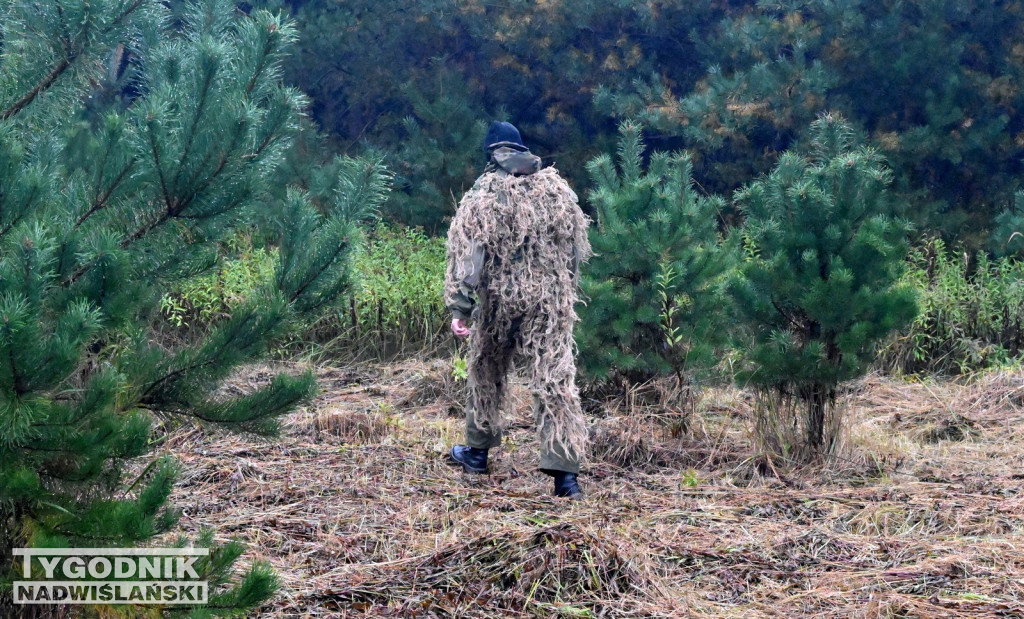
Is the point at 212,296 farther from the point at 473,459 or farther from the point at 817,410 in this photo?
the point at 817,410

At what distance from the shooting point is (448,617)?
353cm

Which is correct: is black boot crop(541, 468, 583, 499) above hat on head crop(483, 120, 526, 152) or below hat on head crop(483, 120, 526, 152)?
below

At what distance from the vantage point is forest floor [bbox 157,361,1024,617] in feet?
12.1

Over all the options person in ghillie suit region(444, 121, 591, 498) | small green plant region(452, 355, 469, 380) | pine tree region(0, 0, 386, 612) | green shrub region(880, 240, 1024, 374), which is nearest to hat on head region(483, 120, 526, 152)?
person in ghillie suit region(444, 121, 591, 498)

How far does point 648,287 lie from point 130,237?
3.77 meters

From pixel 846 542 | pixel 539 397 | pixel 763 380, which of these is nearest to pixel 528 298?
pixel 539 397

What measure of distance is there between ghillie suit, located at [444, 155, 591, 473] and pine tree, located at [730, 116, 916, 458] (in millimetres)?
935

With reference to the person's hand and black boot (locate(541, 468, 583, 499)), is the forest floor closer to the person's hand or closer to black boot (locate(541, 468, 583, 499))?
black boot (locate(541, 468, 583, 499))

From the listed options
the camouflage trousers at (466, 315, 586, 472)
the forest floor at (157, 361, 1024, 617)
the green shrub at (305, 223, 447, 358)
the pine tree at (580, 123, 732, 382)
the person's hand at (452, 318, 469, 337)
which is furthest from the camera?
the green shrub at (305, 223, 447, 358)

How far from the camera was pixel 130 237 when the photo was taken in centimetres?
286

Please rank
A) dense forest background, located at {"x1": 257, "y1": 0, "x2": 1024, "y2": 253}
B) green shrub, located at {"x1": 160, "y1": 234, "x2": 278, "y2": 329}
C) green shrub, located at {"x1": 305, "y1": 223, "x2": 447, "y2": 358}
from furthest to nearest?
1. dense forest background, located at {"x1": 257, "y1": 0, "x2": 1024, "y2": 253}
2. green shrub, located at {"x1": 305, "y1": 223, "x2": 447, "y2": 358}
3. green shrub, located at {"x1": 160, "y1": 234, "x2": 278, "y2": 329}

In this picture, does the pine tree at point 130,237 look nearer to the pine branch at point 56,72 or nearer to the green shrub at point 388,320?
the pine branch at point 56,72

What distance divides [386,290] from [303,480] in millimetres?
3488

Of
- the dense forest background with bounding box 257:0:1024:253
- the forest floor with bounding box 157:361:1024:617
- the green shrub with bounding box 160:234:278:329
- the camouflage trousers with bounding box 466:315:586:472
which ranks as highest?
the dense forest background with bounding box 257:0:1024:253
